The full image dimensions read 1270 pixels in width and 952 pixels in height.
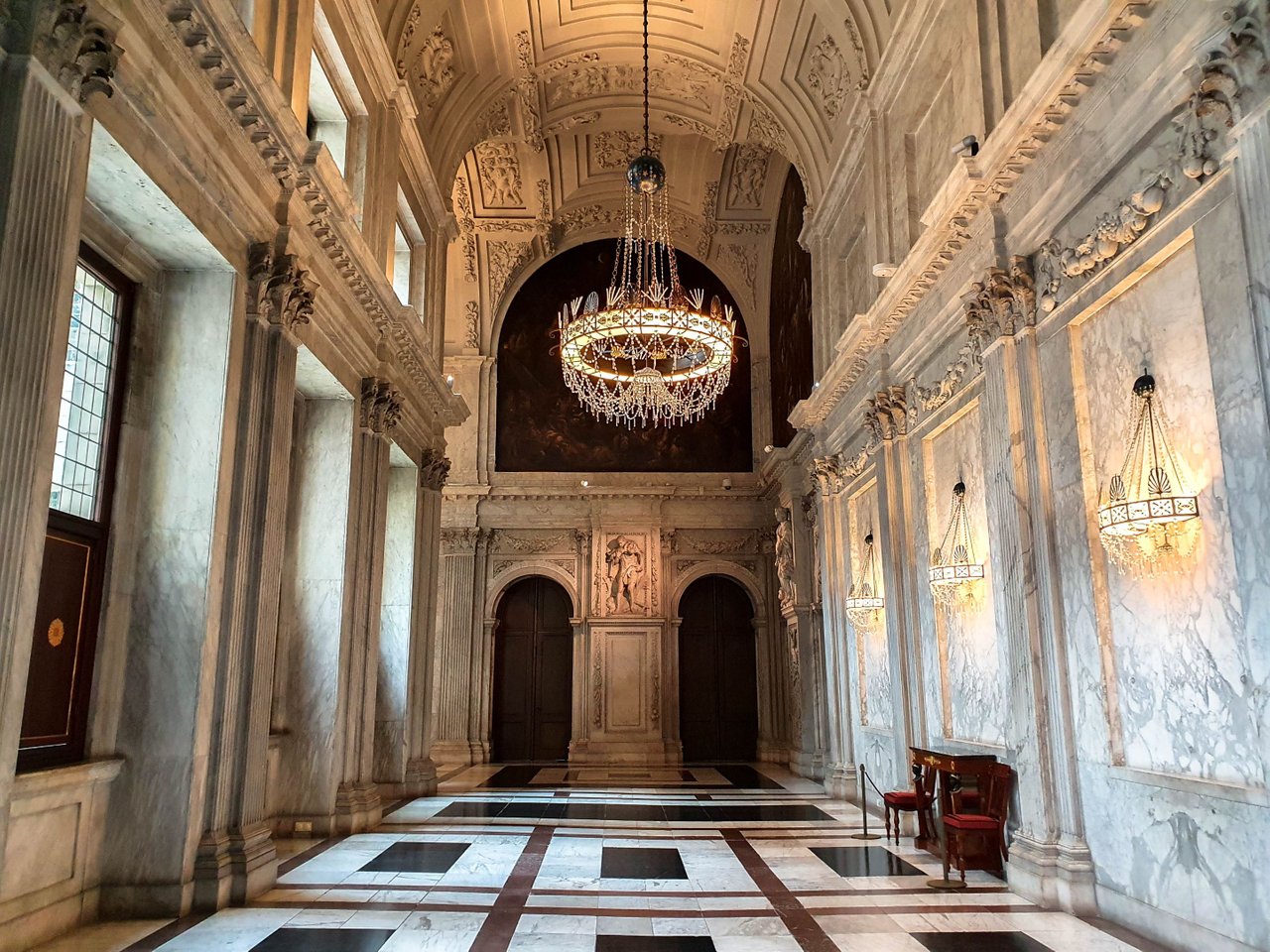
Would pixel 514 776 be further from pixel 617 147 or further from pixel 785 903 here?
pixel 617 147

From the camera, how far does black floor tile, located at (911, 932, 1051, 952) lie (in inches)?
198

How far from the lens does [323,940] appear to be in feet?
17.3

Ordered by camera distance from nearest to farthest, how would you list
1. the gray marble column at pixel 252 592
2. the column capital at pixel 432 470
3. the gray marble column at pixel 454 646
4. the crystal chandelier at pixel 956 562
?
the gray marble column at pixel 252 592
the crystal chandelier at pixel 956 562
the column capital at pixel 432 470
the gray marble column at pixel 454 646

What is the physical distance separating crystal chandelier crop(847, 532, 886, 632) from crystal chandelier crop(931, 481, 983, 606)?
186cm

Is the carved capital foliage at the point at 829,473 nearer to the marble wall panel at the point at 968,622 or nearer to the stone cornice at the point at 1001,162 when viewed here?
the stone cornice at the point at 1001,162

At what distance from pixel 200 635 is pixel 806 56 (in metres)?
9.74

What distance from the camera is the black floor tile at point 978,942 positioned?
504 centimetres

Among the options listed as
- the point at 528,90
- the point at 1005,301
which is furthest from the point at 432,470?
the point at 1005,301

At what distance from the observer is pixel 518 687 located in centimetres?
1791

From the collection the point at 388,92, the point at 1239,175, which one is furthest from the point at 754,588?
the point at 1239,175

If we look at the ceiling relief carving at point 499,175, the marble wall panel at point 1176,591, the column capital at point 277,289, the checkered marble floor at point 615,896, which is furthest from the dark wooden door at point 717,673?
the marble wall panel at point 1176,591

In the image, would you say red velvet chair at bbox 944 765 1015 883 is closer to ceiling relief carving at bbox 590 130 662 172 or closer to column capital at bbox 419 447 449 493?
column capital at bbox 419 447 449 493

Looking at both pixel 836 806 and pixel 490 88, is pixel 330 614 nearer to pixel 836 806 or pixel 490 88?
pixel 836 806

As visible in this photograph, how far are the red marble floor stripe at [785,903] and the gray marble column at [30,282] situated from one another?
13.4 ft
